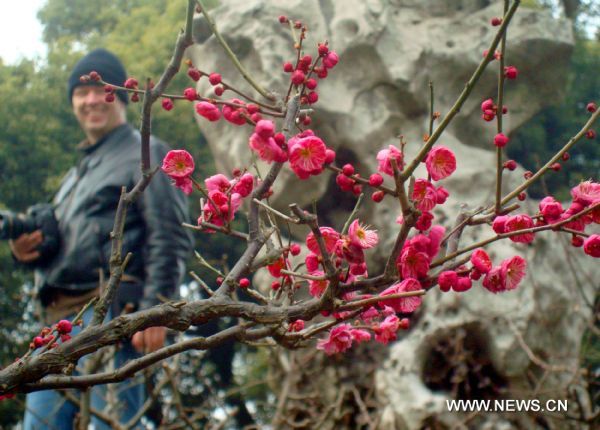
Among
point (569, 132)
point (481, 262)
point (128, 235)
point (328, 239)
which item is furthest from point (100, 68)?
point (569, 132)

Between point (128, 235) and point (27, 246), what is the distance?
1.20 feet

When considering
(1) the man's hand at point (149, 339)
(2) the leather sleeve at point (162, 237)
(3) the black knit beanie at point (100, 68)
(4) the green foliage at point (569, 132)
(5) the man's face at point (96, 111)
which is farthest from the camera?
(4) the green foliage at point (569, 132)

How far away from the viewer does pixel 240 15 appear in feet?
15.9

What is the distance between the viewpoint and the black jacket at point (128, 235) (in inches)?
91.7

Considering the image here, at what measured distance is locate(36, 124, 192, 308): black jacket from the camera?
2.33 m

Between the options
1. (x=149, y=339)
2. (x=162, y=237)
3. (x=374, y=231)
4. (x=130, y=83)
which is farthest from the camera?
(x=162, y=237)

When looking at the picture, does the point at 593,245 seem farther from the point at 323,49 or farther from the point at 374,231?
the point at 323,49

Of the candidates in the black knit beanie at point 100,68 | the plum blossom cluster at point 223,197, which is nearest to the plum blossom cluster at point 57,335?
the plum blossom cluster at point 223,197

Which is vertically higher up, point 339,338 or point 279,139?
point 279,139

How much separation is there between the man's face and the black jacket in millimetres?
246

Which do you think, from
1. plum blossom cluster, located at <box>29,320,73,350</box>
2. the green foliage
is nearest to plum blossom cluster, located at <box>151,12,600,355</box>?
plum blossom cluster, located at <box>29,320,73,350</box>

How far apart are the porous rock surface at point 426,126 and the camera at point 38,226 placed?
205 cm

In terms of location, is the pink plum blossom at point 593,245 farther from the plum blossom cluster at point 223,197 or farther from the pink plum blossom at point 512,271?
the plum blossom cluster at point 223,197

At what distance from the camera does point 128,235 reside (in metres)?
2.41
